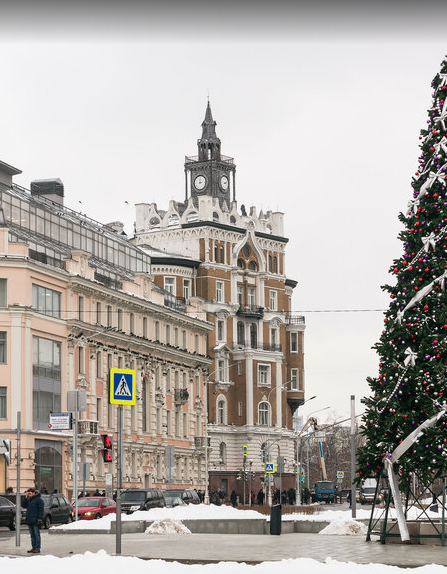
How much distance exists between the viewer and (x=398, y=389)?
95.6ft

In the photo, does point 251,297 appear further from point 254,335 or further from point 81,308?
point 81,308

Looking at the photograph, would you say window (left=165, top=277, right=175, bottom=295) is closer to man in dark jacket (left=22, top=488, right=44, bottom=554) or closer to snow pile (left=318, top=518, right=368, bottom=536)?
snow pile (left=318, top=518, right=368, bottom=536)

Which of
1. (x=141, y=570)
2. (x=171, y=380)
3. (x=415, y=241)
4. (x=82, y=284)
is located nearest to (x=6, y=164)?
(x=82, y=284)

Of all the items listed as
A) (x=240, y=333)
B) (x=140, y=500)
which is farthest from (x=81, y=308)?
(x=240, y=333)

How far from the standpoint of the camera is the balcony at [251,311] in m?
120

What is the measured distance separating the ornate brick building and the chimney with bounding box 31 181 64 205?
2256 centimetres

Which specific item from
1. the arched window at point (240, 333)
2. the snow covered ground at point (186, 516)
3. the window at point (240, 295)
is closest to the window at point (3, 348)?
the snow covered ground at point (186, 516)

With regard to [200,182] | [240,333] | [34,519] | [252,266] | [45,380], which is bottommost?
[34,519]

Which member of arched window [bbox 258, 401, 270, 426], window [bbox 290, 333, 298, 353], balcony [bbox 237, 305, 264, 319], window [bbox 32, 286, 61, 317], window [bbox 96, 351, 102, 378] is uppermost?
balcony [bbox 237, 305, 264, 319]

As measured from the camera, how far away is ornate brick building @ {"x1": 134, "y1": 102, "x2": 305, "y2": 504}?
4579 inches

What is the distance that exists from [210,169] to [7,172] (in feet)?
155

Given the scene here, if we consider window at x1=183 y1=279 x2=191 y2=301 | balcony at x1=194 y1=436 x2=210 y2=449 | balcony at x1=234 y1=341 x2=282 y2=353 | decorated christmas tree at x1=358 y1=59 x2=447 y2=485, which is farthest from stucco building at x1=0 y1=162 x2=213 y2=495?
decorated christmas tree at x1=358 y1=59 x2=447 y2=485

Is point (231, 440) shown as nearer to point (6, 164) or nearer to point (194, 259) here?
point (194, 259)

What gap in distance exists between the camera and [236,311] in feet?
391
